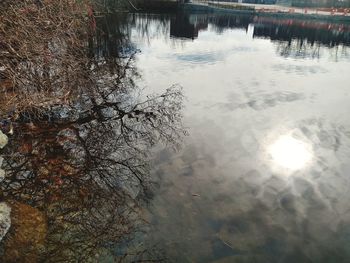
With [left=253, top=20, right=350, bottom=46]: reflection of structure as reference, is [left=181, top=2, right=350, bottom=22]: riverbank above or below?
above

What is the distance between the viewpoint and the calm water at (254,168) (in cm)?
774

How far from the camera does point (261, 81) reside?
834 inches

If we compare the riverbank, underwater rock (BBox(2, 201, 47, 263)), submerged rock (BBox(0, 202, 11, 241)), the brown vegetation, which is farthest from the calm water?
the riverbank

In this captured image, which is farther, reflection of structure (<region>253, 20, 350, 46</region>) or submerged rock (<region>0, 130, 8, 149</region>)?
reflection of structure (<region>253, 20, 350, 46</region>)

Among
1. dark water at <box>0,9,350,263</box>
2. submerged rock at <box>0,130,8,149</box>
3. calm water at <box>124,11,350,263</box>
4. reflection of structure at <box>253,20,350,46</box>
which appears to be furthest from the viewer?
reflection of structure at <box>253,20,350,46</box>

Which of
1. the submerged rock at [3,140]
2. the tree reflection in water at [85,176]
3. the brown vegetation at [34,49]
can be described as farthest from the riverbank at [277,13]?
the submerged rock at [3,140]

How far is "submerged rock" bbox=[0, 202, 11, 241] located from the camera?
7.09m

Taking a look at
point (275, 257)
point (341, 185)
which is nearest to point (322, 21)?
point (341, 185)

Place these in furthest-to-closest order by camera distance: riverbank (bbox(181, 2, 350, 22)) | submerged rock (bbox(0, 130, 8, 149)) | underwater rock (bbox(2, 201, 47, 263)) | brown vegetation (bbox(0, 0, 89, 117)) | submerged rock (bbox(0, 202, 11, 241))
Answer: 1. riverbank (bbox(181, 2, 350, 22))
2. submerged rock (bbox(0, 130, 8, 149))
3. brown vegetation (bbox(0, 0, 89, 117))
4. submerged rock (bbox(0, 202, 11, 241))
5. underwater rock (bbox(2, 201, 47, 263))

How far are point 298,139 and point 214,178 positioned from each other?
4.90 metres

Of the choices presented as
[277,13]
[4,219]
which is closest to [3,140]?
[4,219]

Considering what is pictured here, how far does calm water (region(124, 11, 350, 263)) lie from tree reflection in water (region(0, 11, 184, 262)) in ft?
2.47

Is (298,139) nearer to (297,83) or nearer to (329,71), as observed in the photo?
(297,83)

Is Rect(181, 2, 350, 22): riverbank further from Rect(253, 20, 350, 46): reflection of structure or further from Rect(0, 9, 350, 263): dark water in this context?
Rect(0, 9, 350, 263): dark water
